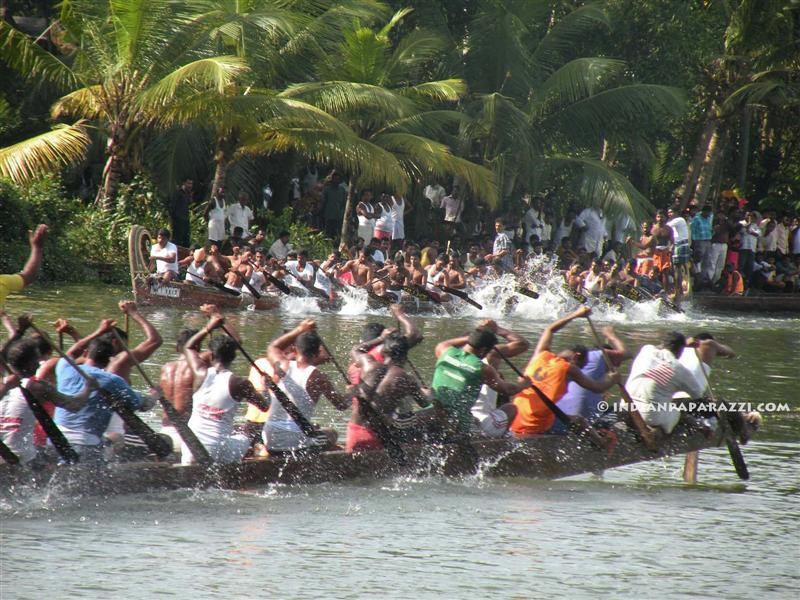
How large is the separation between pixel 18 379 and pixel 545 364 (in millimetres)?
4371

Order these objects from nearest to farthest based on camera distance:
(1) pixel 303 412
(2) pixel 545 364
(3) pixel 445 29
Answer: (1) pixel 303 412 < (2) pixel 545 364 < (3) pixel 445 29

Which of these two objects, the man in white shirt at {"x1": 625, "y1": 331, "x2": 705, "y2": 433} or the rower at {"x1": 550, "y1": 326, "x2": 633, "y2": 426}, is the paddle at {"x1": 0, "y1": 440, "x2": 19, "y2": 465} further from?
the man in white shirt at {"x1": 625, "y1": 331, "x2": 705, "y2": 433}

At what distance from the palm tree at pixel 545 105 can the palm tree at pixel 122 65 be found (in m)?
6.76

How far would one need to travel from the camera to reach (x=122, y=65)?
2317 cm

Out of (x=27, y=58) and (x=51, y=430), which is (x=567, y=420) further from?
(x=27, y=58)

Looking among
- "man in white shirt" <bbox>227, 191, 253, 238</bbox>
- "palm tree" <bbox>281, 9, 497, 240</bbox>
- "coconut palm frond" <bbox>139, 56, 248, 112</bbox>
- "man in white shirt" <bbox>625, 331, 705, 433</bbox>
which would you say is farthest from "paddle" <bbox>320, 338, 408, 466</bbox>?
"man in white shirt" <bbox>227, 191, 253, 238</bbox>

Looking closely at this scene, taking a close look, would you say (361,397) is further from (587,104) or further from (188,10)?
(587,104)

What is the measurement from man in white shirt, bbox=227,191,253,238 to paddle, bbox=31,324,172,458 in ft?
51.7

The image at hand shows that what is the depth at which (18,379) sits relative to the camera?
9008mm

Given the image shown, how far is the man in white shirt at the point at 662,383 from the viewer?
11.6m

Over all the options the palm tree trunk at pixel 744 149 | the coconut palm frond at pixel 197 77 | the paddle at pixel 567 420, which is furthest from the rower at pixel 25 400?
the palm tree trunk at pixel 744 149

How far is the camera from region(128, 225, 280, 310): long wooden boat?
21.5 metres

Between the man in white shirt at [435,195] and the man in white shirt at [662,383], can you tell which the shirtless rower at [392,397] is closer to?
the man in white shirt at [662,383]

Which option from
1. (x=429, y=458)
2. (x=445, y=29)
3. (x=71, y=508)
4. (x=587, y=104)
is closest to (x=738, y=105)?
(x=587, y=104)
